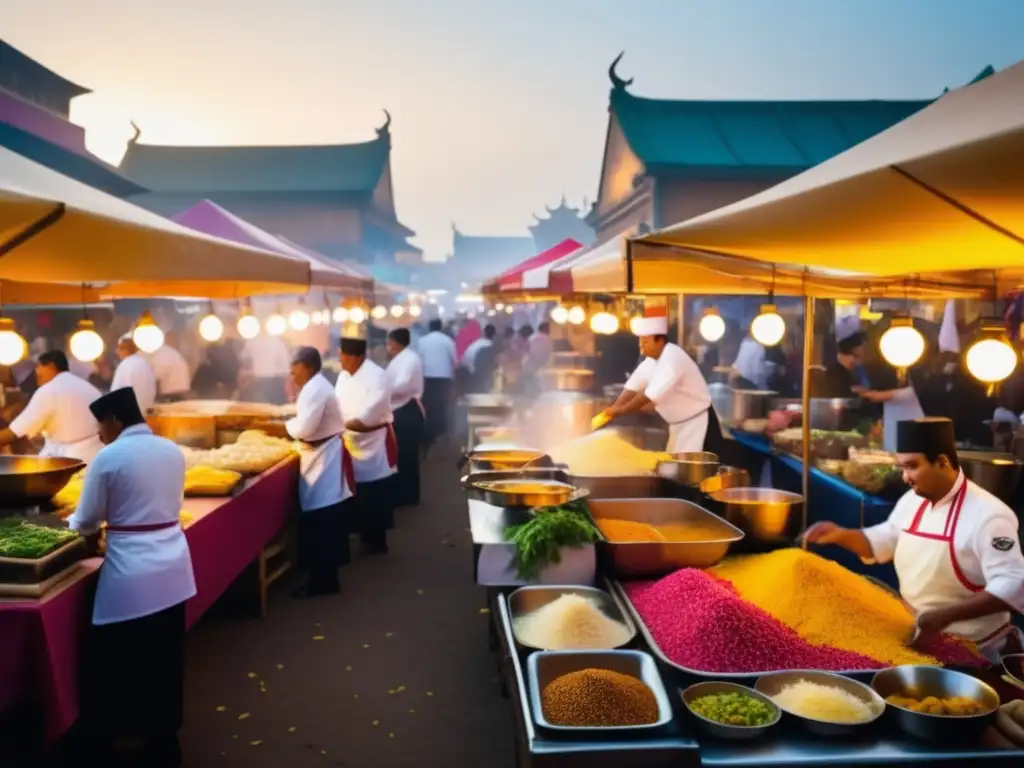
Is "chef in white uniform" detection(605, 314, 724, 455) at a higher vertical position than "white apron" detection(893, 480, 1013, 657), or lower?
higher

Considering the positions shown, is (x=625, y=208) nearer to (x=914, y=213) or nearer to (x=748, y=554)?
(x=748, y=554)

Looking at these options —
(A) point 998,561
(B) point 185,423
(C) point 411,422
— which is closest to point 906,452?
(A) point 998,561

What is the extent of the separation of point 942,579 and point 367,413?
5325 mm

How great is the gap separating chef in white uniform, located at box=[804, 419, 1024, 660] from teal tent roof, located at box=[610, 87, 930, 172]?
464 inches

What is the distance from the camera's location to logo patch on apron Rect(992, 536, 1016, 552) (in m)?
3.16

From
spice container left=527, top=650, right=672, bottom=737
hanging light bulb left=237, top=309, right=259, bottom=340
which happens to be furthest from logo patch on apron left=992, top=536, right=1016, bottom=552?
hanging light bulb left=237, top=309, right=259, bottom=340

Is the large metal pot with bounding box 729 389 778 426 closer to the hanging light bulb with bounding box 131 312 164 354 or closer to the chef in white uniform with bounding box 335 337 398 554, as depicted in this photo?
the chef in white uniform with bounding box 335 337 398 554

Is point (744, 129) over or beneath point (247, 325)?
over

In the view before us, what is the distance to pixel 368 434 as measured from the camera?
310 inches

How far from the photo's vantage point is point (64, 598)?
365cm

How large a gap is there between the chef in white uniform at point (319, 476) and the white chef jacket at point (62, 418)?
164 centimetres

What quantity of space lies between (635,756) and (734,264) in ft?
9.55

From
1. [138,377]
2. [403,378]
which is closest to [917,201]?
[403,378]

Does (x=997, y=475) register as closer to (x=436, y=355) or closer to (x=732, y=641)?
(x=732, y=641)
